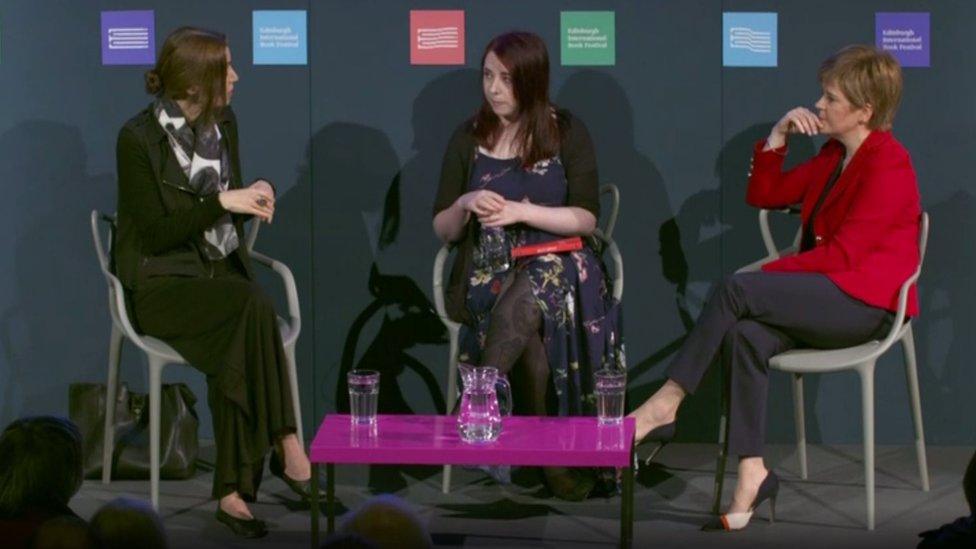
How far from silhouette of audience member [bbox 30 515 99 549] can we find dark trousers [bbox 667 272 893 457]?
2881 mm

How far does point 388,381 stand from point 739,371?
1684 mm

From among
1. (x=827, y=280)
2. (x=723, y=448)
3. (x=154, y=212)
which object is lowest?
(x=723, y=448)

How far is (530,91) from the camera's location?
588cm

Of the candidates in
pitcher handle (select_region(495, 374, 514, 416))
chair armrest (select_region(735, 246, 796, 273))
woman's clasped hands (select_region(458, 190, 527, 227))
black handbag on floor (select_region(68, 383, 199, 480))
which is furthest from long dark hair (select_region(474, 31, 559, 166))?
black handbag on floor (select_region(68, 383, 199, 480))

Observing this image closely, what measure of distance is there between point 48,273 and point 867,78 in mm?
3008

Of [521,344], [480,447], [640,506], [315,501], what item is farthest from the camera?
[521,344]

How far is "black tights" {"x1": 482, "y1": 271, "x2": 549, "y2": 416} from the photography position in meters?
5.75

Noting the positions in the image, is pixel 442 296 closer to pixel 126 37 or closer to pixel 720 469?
pixel 720 469

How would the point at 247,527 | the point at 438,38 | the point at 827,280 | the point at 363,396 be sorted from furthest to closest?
the point at 438,38 < the point at 827,280 < the point at 247,527 < the point at 363,396

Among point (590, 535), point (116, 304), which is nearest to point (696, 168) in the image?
point (590, 535)

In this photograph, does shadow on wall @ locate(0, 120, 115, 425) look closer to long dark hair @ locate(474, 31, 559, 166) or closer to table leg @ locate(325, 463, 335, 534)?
long dark hair @ locate(474, 31, 559, 166)

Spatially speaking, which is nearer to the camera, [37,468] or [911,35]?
[37,468]

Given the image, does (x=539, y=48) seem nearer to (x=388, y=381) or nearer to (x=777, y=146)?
(x=777, y=146)

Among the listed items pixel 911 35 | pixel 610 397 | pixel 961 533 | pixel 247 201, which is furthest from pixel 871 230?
pixel 961 533
